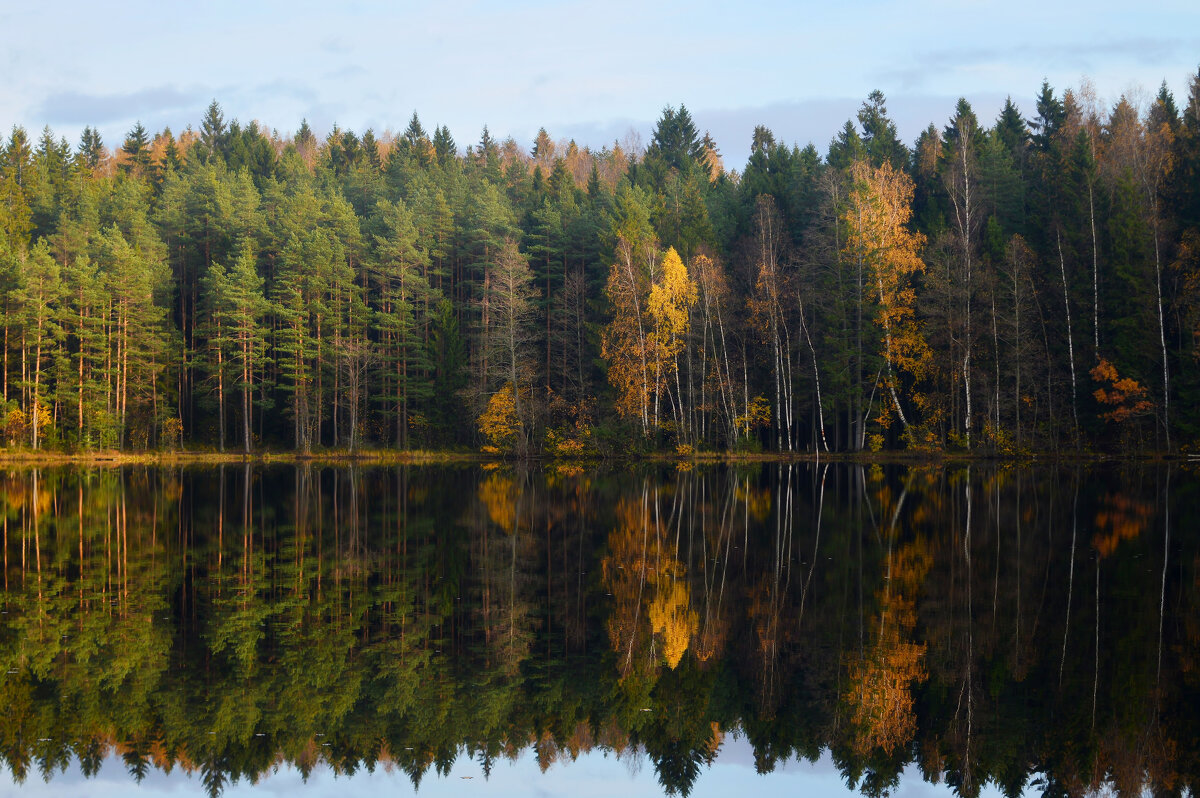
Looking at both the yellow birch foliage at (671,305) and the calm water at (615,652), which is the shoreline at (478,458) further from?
the calm water at (615,652)

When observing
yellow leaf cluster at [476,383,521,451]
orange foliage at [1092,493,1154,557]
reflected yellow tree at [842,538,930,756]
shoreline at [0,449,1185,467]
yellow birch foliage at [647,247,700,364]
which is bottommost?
reflected yellow tree at [842,538,930,756]

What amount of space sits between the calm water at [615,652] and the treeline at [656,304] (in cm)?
2943

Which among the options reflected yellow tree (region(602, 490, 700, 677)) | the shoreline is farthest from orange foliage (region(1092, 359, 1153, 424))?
reflected yellow tree (region(602, 490, 700, 677))

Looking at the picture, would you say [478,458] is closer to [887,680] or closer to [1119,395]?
[1119,395]

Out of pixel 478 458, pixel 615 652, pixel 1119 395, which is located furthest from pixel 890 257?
pixel 615 652

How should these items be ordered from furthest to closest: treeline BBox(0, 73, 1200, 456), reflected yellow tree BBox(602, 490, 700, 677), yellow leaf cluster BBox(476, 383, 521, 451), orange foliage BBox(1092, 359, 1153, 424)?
yellow leaf cluster BBox(476, 383, 521, 451), treeline BBox(0, 73, 1200, 456), orange foliage BBox(1092, 359, 1153, 424), reflected yellow tree BBox(602, 490, 700, 677)

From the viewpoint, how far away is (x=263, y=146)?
88.9 metres

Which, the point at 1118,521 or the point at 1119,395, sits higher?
the point at 1119,395

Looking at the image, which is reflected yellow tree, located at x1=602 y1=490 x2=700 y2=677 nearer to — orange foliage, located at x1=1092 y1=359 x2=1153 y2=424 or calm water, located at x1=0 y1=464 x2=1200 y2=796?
calm water, located at x1=0 y1=464 x2=1200 y2=796

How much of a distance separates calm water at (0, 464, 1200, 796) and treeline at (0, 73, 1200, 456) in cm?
2943

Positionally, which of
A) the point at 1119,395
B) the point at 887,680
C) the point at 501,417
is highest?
the point at 1119,395

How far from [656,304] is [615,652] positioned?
43396 millimetres

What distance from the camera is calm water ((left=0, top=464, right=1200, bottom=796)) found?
30.4ft

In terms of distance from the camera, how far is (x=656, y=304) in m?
54.8
